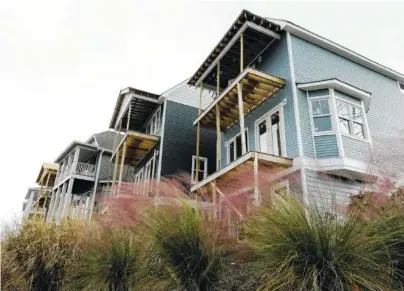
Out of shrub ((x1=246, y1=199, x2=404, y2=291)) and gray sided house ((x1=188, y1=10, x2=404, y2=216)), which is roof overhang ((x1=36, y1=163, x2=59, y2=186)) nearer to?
gray sided house ((x1=188, y1=10, x2=404, y2=216))

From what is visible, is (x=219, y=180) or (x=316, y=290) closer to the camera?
(x=316, y=290)

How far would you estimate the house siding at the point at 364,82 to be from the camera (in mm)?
11445

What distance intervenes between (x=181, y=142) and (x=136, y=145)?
287 cm

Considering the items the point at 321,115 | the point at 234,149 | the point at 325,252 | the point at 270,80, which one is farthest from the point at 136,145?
the point at 325,252

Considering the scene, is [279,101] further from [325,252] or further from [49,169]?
[49,169]

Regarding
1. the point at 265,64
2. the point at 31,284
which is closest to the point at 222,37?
the point at 265,64

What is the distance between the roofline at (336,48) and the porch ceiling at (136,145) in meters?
8.95

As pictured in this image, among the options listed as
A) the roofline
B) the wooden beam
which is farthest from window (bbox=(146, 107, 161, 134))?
the roofline

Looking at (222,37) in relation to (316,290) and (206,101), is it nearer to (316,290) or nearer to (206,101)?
(206,101)

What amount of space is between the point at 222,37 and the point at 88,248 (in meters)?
9.14

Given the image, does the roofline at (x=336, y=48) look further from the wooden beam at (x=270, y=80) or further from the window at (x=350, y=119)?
the window at (x=350, y=119)

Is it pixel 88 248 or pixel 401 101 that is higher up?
pixel 401 101

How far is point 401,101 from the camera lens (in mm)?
14367

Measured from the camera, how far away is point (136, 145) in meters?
18.3
